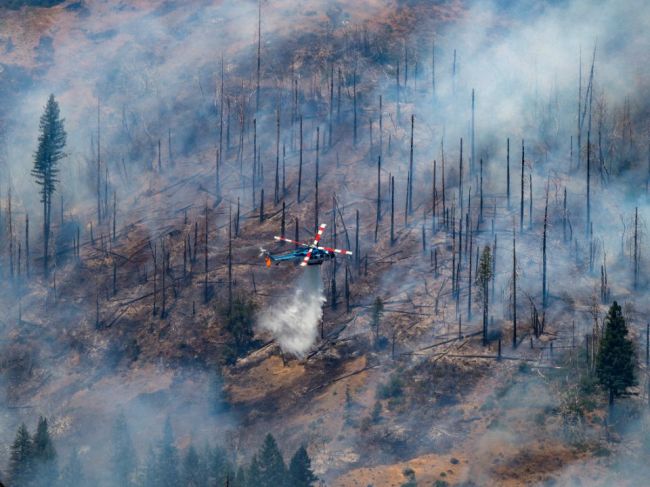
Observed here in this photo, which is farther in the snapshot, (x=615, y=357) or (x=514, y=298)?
(x=514, y=298)

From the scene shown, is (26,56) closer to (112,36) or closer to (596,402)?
(112,36)

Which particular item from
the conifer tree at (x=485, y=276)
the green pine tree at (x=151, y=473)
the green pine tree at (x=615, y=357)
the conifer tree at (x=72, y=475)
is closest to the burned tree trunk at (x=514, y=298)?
the conifer tree at (x=485, y=276)

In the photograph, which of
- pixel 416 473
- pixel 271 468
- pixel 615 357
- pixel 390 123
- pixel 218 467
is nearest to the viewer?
pixel 271 468

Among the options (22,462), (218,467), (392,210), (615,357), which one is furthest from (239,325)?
(615,357)

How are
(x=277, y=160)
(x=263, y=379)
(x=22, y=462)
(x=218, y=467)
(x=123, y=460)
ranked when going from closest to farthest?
1. (x=218, y=467)
2. (x=22, y=462)
3. (x=123, y=460)
4. (x=263, y=379)
5. (x=277, y=160)

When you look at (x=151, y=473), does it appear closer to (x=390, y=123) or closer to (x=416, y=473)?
(x=416, y=473)

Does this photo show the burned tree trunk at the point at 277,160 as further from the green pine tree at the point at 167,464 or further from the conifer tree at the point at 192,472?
the conifer tree at the point at 192,472
